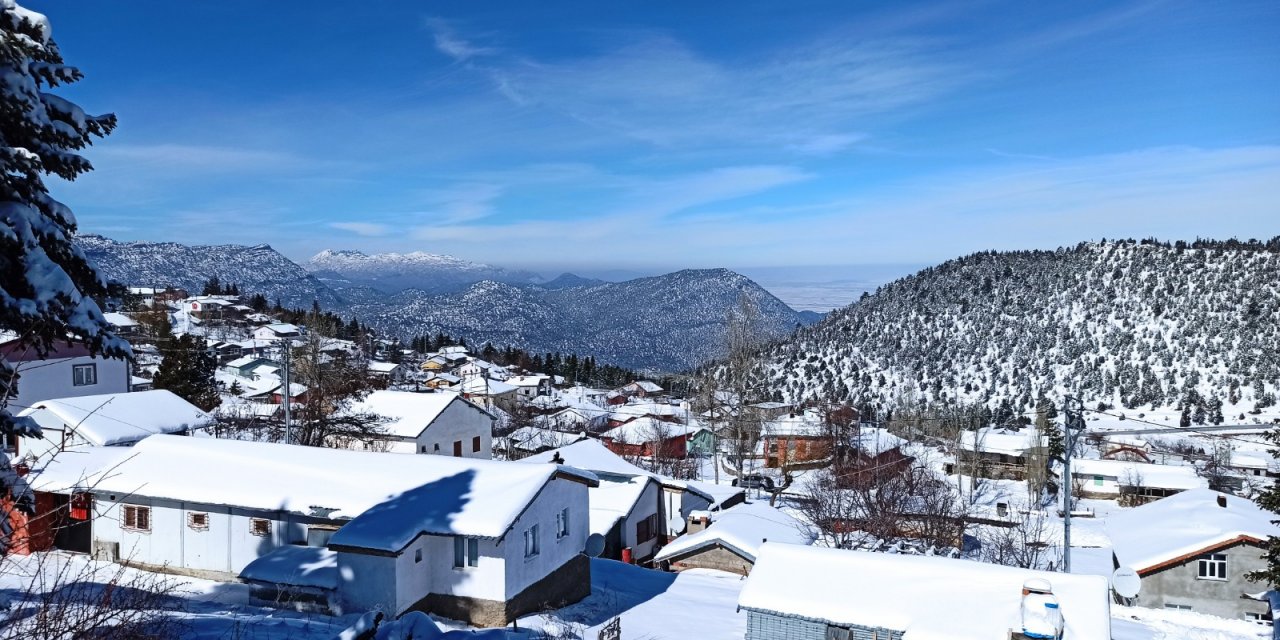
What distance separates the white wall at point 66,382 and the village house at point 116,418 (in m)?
2.85

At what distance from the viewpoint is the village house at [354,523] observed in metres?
17.7

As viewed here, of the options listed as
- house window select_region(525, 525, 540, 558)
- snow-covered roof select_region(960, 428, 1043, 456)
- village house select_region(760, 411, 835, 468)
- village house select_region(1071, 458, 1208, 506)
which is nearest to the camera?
house window select_region(525, 525, 540, 558)

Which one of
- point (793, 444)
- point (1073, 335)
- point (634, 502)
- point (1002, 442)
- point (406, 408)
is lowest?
point (1002, 442)

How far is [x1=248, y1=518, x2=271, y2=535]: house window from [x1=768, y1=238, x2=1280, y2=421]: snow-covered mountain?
75.9 m

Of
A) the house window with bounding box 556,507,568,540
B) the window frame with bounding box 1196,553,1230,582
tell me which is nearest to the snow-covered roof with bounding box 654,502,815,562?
the house window with bounding box 556,507,568,540

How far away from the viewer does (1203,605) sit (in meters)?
30.5

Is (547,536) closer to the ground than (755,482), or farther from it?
farther from it

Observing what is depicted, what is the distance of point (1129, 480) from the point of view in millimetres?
61438

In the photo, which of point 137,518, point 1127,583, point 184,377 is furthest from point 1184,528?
point 184,377

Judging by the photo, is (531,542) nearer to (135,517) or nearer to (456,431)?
(135,517)

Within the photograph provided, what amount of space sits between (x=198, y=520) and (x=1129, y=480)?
64.4m

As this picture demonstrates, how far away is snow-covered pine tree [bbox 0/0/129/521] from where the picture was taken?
7984mm

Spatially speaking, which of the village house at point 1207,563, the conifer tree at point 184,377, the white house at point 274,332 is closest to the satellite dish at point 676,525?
the village house at point 1207,563

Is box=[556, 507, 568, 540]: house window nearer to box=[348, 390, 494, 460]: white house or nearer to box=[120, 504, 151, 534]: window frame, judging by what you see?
box=[120, 504, 151, 534]: window frame
